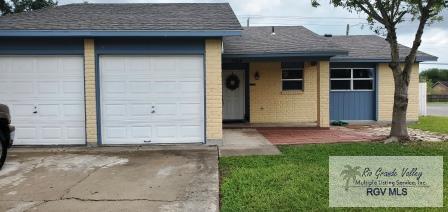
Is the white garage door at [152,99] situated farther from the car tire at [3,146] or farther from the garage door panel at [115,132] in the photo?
the car tire at [3,146]

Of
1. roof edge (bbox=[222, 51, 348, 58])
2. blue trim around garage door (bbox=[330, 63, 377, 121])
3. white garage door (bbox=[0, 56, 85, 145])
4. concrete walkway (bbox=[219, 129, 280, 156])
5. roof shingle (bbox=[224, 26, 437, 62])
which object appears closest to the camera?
concrete walkway (bbox=[219, 129, 280, 156])

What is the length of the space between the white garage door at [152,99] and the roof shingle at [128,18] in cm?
81

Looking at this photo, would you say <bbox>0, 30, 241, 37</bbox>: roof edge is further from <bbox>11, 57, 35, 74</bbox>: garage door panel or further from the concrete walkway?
the concrete walkway

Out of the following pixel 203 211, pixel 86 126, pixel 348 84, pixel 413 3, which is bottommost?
pixel 203 211

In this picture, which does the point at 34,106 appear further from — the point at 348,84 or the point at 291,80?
the point at 348,84

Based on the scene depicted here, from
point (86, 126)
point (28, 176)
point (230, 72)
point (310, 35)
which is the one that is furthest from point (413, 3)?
point (28, 176)

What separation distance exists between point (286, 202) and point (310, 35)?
11.8m

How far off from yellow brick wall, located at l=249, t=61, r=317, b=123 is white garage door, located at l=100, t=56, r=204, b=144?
564 cm

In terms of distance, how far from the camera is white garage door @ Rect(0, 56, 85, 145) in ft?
34.7

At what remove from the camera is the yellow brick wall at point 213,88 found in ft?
34.6

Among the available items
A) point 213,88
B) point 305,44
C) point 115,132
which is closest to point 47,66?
point 115,132

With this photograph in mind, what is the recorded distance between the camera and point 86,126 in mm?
10664

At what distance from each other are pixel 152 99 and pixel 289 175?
479 cm

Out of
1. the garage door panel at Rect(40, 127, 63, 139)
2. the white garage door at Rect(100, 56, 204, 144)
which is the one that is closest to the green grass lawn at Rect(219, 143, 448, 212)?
the white garage door at Rect(100, 56, 204, 144)
